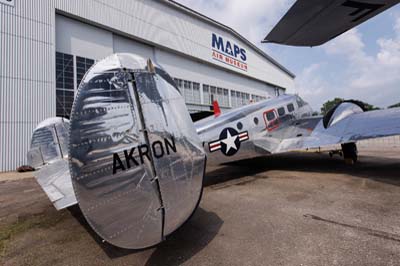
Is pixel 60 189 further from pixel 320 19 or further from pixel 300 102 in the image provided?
→ pixel 320 19

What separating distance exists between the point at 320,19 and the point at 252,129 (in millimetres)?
7285

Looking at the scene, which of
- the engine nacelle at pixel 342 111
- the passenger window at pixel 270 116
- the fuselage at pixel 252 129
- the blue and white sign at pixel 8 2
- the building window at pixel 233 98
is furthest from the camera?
the building window at pixel 233 98

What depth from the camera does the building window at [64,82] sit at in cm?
1536

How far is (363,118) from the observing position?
26.9 feet

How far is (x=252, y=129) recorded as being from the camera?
8.11 m

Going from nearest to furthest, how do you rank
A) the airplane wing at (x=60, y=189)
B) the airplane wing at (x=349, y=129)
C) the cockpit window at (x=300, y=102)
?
the airplane wing at (x=60, y=189)
the airplane wing at (x=349, y=129)
the cockpit window at (x=300, y=102)

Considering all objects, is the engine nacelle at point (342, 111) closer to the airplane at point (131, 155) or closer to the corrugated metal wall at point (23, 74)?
the airplane at point (131, 155)

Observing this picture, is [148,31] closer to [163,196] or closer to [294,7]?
[294,7]

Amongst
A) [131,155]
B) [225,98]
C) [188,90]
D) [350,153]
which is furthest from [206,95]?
[131,155]

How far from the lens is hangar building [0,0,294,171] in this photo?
43.9 ft

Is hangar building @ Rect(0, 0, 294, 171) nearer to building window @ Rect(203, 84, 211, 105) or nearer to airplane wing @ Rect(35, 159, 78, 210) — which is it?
building window @ Rect(203, 84, 211, 105)

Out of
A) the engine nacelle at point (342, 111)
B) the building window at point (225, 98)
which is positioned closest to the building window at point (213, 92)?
the building window at point (225, 98)

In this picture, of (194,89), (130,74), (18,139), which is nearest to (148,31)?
(194,89)

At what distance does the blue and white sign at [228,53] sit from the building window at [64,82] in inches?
666
